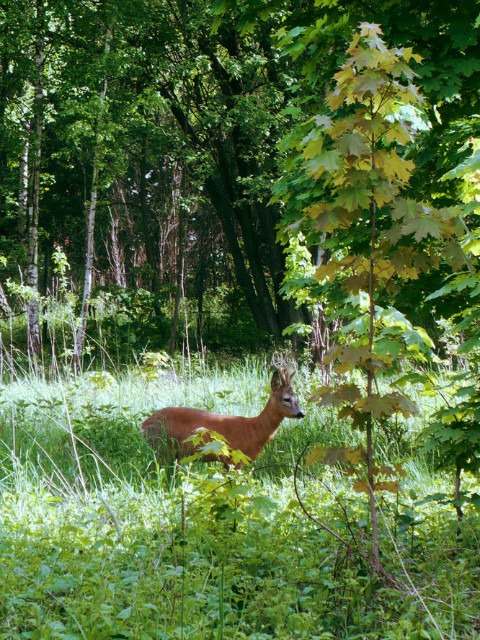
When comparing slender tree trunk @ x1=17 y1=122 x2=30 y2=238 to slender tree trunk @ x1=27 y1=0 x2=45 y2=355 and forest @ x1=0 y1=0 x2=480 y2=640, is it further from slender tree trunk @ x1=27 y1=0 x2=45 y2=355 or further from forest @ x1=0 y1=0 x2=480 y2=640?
forest @ x1=0 y1=0 x2=480 y2=640

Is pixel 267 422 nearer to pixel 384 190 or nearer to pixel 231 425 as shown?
pixel 231 425

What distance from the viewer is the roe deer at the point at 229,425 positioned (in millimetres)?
5602

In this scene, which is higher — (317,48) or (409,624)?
(317,48)

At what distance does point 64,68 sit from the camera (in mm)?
12273

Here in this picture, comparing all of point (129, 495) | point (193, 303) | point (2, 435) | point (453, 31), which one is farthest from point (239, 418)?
point (193, 303)

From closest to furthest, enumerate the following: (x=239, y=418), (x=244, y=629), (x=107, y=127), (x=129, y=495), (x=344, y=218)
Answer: (x=244, y=629), (x=344, y=218), (x=129, y=495), (x=239, y=418), (x=107, y=127)

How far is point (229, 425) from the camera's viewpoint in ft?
18.7

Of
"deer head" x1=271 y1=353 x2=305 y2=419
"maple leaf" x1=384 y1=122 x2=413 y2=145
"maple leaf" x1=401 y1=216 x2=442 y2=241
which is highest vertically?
"maple leaf" x1=384 y1=122 x2=413 y2=145

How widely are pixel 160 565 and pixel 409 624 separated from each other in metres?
1.36

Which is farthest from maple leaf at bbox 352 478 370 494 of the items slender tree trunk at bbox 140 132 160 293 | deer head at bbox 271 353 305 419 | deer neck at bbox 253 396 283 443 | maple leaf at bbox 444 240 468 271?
slender tree trunk at bbox 140 132 160 293

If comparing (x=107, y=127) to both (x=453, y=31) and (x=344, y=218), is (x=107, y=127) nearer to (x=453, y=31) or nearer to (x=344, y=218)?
(x=453, y=31)

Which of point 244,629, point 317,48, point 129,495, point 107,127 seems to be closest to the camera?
point 244,629

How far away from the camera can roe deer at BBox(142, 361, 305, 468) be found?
560 cm

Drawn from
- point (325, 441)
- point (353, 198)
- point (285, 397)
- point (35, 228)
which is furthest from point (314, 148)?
point (35, 228)
